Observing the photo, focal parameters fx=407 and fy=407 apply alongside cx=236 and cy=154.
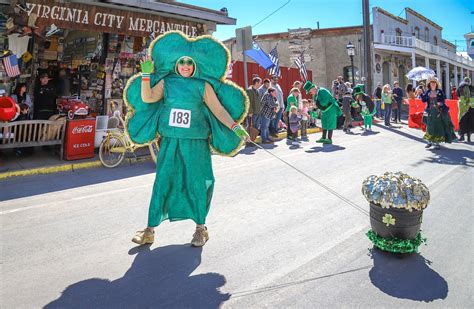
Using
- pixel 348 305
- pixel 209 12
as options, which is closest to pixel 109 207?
pixel 348 305

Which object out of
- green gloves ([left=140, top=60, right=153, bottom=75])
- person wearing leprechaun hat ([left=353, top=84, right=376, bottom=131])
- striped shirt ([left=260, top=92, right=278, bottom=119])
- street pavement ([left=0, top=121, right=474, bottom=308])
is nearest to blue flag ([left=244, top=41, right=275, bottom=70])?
person wearing leprechaun hat ([left=353, top=84, right=376, bottom=131])

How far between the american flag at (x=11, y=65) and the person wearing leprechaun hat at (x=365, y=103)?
35.1 feet

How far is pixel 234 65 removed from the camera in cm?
1836

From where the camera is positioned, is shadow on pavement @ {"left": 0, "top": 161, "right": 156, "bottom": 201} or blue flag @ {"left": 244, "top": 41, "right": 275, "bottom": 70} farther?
blue flag @ {"left": 244, "top": 41, "right": 275, "bottom": 70}

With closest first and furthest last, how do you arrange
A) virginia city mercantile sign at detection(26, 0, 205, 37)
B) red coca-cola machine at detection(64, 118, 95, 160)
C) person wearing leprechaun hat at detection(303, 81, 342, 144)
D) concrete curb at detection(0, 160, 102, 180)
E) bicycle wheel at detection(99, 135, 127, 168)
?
concrete curb at detection(0, 160, 102, 180) < bicycle wheel at detection(99, 135, 127, 168) < red coca-cola machine at detection(64, 118, 95, 160) < virginia city mercantile sign at detection(26, 0, 205, 37) < person wearing leprechaun hat at detection(303, 81, 342, 144)

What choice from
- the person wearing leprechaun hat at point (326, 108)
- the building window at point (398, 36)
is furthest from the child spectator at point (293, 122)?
the building window at point (398, 36)

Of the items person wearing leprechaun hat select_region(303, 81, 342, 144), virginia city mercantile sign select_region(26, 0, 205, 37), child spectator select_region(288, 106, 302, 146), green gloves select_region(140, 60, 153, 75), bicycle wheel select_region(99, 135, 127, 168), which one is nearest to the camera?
green gloves select_region(140, 60, 153, 75)

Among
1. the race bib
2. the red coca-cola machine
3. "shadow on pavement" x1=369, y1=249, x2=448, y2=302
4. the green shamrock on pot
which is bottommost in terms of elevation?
"shadow on pavement" x1=369, y1=249, x2=448, y2=302

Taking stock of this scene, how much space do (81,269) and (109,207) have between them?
206 centimetres

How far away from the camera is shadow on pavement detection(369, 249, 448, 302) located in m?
3.02

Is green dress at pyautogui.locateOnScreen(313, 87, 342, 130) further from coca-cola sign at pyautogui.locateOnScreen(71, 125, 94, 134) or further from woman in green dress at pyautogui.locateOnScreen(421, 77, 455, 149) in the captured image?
coca-cola sign at pyautogui.locateOnScreen(71, 125, 94, 134)

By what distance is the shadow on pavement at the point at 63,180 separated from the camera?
6.61 metres

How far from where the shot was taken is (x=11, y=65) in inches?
372

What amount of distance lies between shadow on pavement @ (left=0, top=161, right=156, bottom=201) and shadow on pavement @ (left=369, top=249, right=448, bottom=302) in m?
5.27
